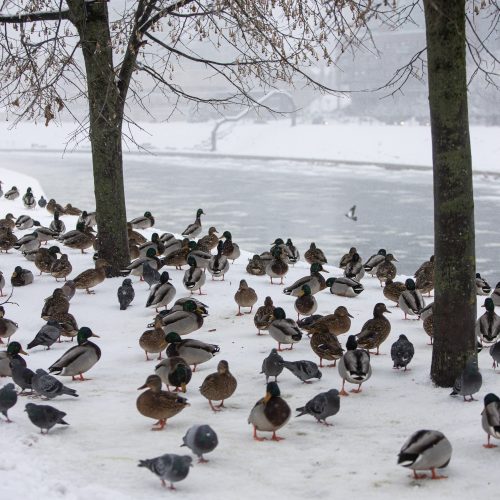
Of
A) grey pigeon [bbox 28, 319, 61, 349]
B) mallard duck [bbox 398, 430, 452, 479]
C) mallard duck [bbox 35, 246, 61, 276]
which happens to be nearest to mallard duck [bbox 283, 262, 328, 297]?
grey pigeon [bbox 28, 319, 61, 349]

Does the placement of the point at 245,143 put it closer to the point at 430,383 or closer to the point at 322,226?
the point at 322,226

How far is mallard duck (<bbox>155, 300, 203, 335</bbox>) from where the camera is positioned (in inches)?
376

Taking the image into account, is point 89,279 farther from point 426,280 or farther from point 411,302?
point 426,280

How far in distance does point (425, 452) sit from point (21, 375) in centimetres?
373

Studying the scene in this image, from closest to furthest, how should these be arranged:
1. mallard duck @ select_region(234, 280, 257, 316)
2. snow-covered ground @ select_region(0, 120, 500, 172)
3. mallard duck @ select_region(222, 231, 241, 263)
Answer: mallard duck @ select_region(234, 280, 257, 316) < mallard duck @ select_region(222, 231, 241, 263) < snow-covered ground @ select_region(0, 120, 500, 172)

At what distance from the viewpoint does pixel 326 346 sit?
27.7 feet

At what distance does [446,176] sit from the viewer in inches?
298

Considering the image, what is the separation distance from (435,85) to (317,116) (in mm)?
79189

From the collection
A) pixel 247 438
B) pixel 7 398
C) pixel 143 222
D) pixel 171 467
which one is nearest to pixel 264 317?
pixel 247 438

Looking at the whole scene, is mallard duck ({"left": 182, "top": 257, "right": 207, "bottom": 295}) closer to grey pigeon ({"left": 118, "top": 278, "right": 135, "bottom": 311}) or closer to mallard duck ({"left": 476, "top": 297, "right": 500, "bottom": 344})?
grey pigeon ({"left": 118, "top": 278, "right": 135, "bottom": 311})

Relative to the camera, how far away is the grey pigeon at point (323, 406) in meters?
6.80

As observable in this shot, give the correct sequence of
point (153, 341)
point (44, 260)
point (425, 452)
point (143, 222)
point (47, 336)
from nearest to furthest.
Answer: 1. point (425, 452)
2. point (153, 341)
3. point (47, 336)
4. point (44, 260)
5. point (143, 222)

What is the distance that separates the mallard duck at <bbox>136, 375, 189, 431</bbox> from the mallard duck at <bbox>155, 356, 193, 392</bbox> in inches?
29.3

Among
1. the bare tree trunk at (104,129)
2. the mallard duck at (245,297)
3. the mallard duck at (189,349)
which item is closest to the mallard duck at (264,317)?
the mallard duck at (245,297)
